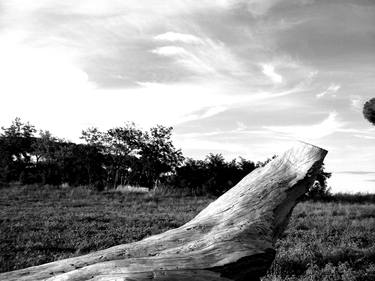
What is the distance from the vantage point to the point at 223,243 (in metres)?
4.96

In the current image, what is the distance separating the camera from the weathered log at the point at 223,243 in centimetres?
445

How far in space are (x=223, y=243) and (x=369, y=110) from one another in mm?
40804

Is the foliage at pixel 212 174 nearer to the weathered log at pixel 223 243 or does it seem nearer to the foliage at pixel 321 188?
the foliage at pixel 321 188

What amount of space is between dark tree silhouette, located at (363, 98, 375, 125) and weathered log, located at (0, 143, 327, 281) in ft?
127

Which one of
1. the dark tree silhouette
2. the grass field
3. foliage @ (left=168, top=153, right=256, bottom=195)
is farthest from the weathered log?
the dark tree silhouette

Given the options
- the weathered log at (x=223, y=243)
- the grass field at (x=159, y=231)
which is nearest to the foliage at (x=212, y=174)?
the grass field at (x=159, y=231)

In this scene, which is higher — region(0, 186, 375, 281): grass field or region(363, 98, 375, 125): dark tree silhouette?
region(363, 98, 375, 125): dark tree silhouette

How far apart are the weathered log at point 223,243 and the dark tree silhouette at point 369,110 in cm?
3873

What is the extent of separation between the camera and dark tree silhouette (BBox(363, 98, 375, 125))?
40769 mm

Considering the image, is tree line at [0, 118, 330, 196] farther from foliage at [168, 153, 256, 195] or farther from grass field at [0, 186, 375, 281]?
grass field at [0, 186, 375, 281]

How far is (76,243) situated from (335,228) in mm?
9105

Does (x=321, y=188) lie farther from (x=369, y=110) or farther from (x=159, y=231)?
(x=159, y=231)

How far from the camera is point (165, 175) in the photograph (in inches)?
1634

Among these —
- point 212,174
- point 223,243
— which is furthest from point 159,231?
point 212,174
